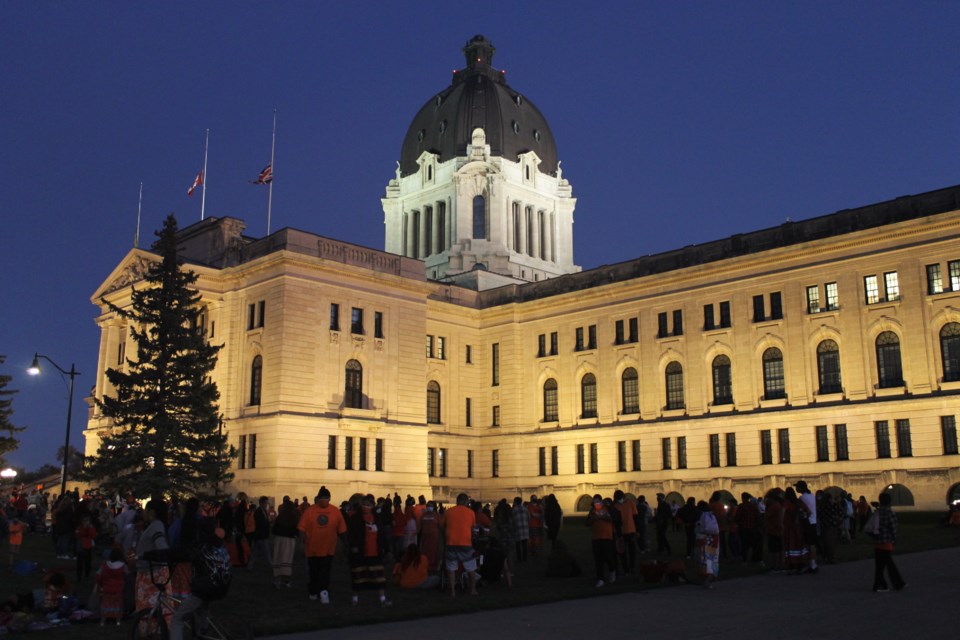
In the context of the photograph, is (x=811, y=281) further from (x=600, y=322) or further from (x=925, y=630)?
(x=925, y=630)

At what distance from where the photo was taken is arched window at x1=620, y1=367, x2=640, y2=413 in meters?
60.0

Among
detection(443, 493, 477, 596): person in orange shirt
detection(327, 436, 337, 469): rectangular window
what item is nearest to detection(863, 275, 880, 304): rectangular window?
detection(327, 436, 337, 469): rectangular window

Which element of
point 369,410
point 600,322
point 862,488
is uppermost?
point 600,322

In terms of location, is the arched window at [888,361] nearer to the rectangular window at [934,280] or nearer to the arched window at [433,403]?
the rectangular window at [934,280]

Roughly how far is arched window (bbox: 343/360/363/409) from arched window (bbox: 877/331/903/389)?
2879 cm

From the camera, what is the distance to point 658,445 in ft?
190

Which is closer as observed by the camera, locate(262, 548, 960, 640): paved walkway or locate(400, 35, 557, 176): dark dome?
locate(262, 548, 960, 640): paved walkway

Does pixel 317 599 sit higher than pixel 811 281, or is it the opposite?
pixel 811 281

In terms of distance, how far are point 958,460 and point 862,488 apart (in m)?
4.91

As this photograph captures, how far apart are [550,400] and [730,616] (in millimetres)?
48441

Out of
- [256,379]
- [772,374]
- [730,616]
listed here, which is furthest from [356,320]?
[730,616]

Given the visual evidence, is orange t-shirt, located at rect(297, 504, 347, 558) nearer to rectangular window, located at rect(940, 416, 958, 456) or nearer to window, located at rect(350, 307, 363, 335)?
rectangular window, located at rect(940, 416, 958, 456)

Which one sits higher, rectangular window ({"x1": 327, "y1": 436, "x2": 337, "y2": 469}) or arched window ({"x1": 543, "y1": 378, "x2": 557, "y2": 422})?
arched window ({"x1": 543, "y1": 378, "x2": 557, "y2": 422})

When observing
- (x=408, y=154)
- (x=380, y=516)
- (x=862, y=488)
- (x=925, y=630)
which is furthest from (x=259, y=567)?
(x=408, y=154)
